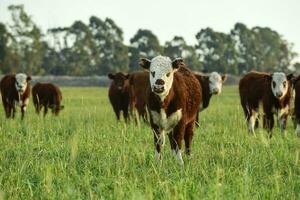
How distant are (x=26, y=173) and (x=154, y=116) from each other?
1.93m

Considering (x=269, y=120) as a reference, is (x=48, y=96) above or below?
below

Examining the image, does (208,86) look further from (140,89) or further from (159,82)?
(159,82)

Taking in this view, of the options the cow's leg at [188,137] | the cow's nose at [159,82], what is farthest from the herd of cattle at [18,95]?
the cow's nose at [159,82]

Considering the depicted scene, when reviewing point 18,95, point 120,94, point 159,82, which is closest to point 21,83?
point 18,95

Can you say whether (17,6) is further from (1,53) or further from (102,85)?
(102,85)

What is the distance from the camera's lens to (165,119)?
260 inches

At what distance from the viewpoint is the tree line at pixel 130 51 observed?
81000 mm

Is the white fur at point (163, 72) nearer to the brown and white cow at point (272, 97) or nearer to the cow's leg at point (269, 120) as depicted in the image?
the brown and white cow at point (272, 97)

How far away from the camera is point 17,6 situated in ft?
246

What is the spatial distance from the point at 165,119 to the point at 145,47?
89745 millimetres

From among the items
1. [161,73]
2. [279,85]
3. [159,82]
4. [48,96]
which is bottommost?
[48,96]

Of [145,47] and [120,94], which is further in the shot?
[145,47]

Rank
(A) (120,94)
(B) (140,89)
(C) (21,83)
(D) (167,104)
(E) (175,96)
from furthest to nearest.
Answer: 1. (C) (21,83)
2. (A) (120,94)
3. (B) (140,89)
4. (E) (175,96)
5. (D) (167,104)

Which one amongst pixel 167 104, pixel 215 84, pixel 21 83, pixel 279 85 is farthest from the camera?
pixel 21 83
